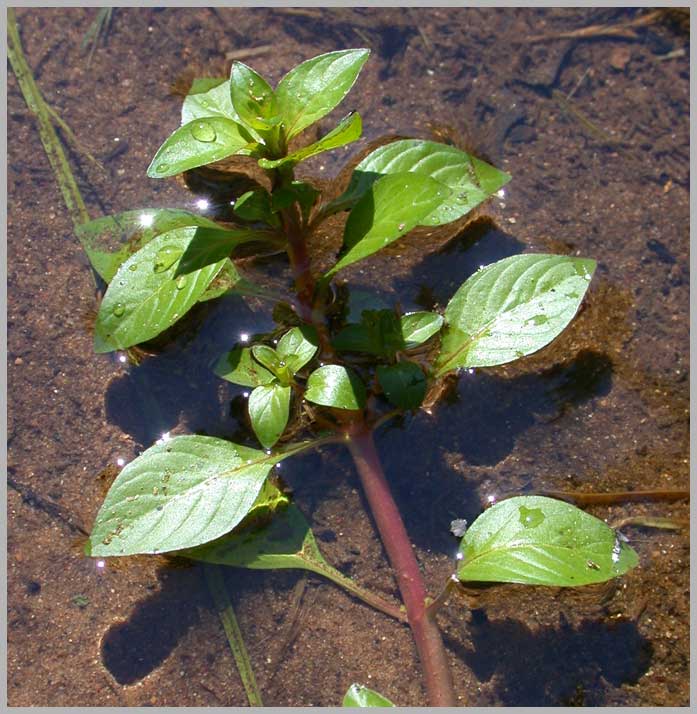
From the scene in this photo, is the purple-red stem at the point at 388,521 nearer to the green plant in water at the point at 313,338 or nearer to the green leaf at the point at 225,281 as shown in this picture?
the green plant in water at the point at 313,338

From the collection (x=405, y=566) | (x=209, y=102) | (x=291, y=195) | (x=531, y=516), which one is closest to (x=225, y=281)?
(x=291, y=195)

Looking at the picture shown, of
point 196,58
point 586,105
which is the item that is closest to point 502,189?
point 586,105

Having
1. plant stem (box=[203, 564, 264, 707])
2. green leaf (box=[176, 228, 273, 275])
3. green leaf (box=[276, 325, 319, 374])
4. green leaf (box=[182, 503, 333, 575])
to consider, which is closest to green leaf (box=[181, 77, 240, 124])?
green leaf (box=[176, 228, 273, 275])

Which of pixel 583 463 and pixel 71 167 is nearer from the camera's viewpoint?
pixel 583 463

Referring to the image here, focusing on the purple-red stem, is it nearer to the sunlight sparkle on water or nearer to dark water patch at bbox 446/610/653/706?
dark water patch at bbox 446/610/653/706

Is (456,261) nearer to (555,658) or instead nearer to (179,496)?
(179,496)

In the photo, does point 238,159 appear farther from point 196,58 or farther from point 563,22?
point 563,22
